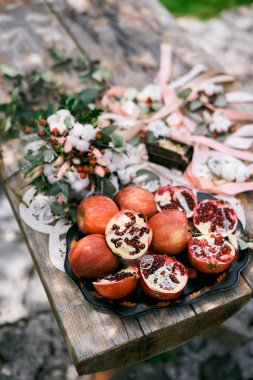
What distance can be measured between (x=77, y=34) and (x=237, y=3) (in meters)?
2.86

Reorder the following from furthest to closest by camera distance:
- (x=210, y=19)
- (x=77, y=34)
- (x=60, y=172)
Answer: (x=210, y=19) → (x=77, y=34) → (x=60, y=172)

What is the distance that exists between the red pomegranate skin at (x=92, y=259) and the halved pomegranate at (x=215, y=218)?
0.39 m

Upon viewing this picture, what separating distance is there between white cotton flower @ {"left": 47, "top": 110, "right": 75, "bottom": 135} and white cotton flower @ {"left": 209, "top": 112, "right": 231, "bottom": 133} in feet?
2.47

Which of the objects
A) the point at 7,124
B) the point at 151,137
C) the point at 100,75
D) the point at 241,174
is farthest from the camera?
the point at 100,75

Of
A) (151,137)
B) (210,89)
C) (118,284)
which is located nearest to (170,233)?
(118,284)

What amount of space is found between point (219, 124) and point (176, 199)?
57 centimetres

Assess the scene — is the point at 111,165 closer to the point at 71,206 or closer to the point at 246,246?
the point at 71,206

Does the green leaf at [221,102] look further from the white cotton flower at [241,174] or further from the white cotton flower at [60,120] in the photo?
the white cotton flower at [60,120]

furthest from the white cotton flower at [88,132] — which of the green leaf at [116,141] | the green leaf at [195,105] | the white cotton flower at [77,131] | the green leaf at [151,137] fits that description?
the green leaf at [195,105]

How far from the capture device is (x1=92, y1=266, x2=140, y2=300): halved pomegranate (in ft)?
4.83

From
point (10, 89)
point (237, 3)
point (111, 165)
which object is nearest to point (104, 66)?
point (10, 89)

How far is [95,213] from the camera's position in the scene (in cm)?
163

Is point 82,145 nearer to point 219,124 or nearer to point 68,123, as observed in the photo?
point 68,123

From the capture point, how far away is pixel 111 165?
180cm
